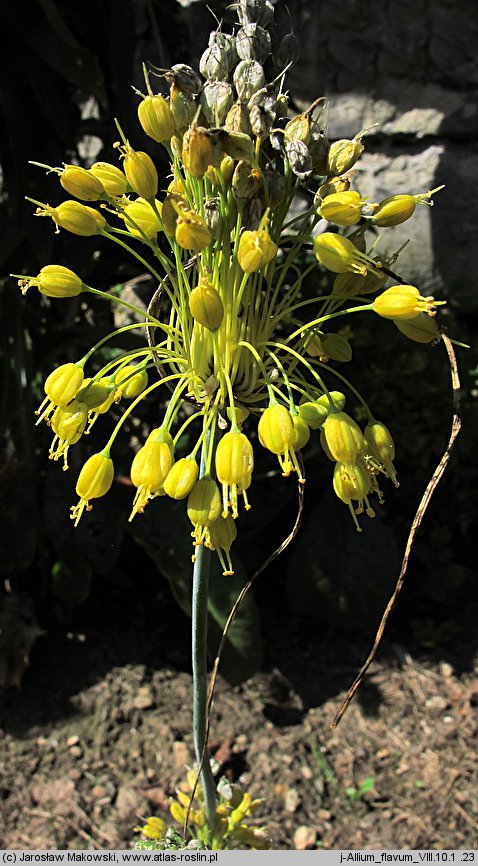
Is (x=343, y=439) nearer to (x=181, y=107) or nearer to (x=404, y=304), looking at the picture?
(x=404, y=304)

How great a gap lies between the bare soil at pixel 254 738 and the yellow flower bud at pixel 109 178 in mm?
1117

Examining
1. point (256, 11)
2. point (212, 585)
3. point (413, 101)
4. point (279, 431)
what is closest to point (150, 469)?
point (279, 431)

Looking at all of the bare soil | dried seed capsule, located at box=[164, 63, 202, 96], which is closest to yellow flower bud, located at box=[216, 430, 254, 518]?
dried seed capsule, located at box=[164, 63, 202, 96]

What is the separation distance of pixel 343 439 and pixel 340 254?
0.59 feet

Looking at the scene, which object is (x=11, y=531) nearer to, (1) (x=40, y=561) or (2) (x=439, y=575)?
(1) (x=40, y=561)

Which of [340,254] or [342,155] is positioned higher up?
[342,155]

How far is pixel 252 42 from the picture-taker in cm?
69

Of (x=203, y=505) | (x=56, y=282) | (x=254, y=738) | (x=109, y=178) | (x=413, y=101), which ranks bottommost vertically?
(x=254, y=738)

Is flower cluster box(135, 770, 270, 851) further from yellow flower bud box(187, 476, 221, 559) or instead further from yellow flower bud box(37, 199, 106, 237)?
yellow flower bud box(37, 199, 106, 237)

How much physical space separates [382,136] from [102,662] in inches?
68.5

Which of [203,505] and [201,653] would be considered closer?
[203,505]

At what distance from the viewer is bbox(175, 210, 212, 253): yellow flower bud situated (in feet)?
2.19

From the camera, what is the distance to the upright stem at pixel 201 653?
908 mm

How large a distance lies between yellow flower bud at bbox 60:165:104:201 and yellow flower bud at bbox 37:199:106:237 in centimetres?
1
